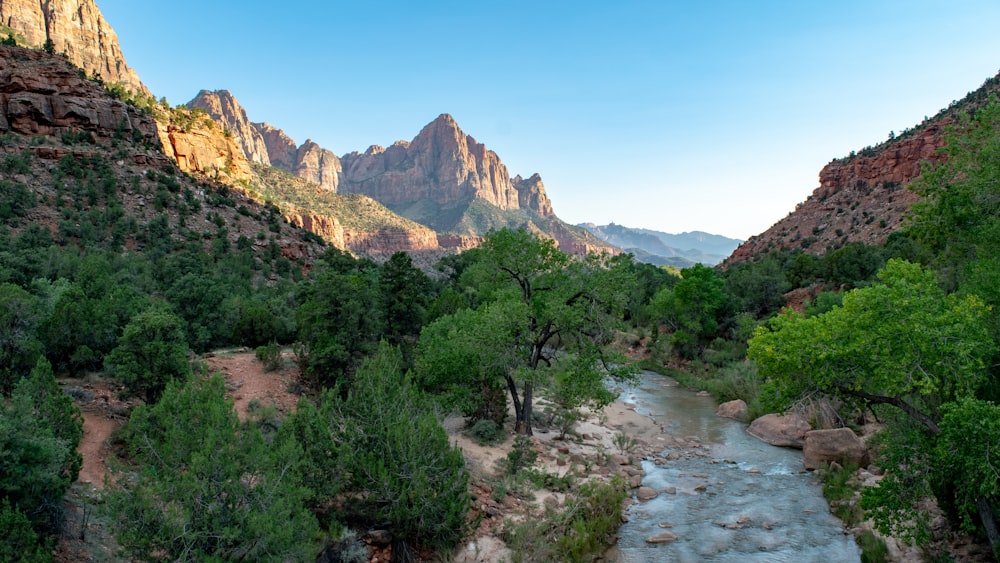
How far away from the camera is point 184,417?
25.8 ft

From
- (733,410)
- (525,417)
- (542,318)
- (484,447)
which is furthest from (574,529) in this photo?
(733,410)

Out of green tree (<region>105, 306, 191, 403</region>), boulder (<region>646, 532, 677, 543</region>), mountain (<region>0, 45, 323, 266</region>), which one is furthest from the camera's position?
mountain (<region>0, 45, 323, 266</region>)

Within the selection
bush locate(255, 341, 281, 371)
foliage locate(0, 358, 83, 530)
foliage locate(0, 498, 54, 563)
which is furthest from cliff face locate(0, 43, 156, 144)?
foliage locate(0, 498, 54, 563)

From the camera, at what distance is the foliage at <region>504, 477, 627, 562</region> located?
34.7ft

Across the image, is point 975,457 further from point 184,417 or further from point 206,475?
point 184,417

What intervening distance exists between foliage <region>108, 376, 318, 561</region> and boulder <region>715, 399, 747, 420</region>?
72.9 ft

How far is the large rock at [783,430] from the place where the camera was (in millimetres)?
19828

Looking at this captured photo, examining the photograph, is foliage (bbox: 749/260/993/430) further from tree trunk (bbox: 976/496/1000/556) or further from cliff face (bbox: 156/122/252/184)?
cliff face (bbox: 156/122/252/184)

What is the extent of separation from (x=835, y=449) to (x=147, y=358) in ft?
69.8

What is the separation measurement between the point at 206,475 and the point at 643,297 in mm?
54011

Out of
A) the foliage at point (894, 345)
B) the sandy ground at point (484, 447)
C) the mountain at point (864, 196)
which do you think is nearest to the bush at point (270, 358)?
the sandy ground at point (484, 447)

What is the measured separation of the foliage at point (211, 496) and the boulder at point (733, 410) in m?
22.2

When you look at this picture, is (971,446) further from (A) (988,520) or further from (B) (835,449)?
(B) (835,449)

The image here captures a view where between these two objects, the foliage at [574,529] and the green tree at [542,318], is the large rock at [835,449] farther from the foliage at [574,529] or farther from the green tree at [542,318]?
the foliage at [574,529]
